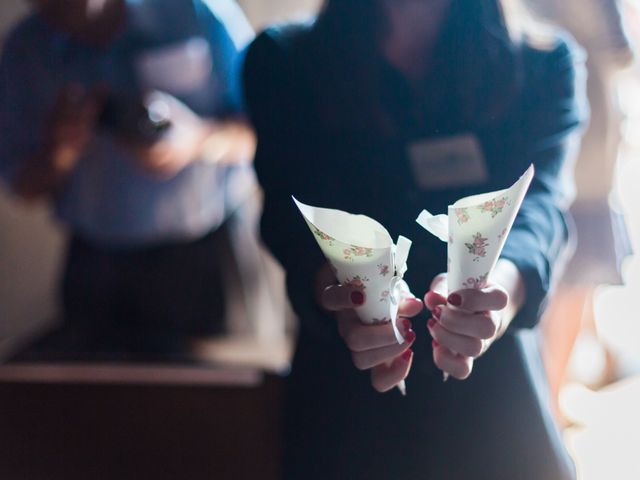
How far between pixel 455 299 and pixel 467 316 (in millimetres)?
12

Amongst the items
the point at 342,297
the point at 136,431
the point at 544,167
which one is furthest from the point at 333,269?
the point at 136,431

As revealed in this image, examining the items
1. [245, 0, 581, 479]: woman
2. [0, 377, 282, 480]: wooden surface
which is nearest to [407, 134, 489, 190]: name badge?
[245, 0, 581, 479]: woman

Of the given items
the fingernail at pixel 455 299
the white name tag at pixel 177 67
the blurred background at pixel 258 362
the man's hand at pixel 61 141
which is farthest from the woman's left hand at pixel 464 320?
the man's hand at pixel 61 141

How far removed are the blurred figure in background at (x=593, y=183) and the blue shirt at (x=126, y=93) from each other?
0.82ft

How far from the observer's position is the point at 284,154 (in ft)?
1.40

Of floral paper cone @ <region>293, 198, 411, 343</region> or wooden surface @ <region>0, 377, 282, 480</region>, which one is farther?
Answer: wooden surface @ <region>0, 377, 282, 480</region>

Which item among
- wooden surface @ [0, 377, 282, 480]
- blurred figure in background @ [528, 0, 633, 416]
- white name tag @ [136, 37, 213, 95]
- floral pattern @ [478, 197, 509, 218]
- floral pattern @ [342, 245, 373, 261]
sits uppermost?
white name tag @ [136, 37, 213, 95]

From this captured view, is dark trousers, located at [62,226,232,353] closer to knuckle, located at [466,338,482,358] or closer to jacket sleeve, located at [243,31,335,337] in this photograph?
jacket sleeve, located at [243,31,335,337]

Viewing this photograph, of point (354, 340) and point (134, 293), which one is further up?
point (354, 340)

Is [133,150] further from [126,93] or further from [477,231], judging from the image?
[477,231]

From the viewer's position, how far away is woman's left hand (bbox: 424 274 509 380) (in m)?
0.34

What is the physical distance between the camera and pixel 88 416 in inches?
25.2

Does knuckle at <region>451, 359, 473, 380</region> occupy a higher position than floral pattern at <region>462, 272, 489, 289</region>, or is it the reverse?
floral pattern at <region>462, 272, 489, 289</region>

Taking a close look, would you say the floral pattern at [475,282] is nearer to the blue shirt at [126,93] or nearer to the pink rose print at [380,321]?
the pink rose print at [380,321]
